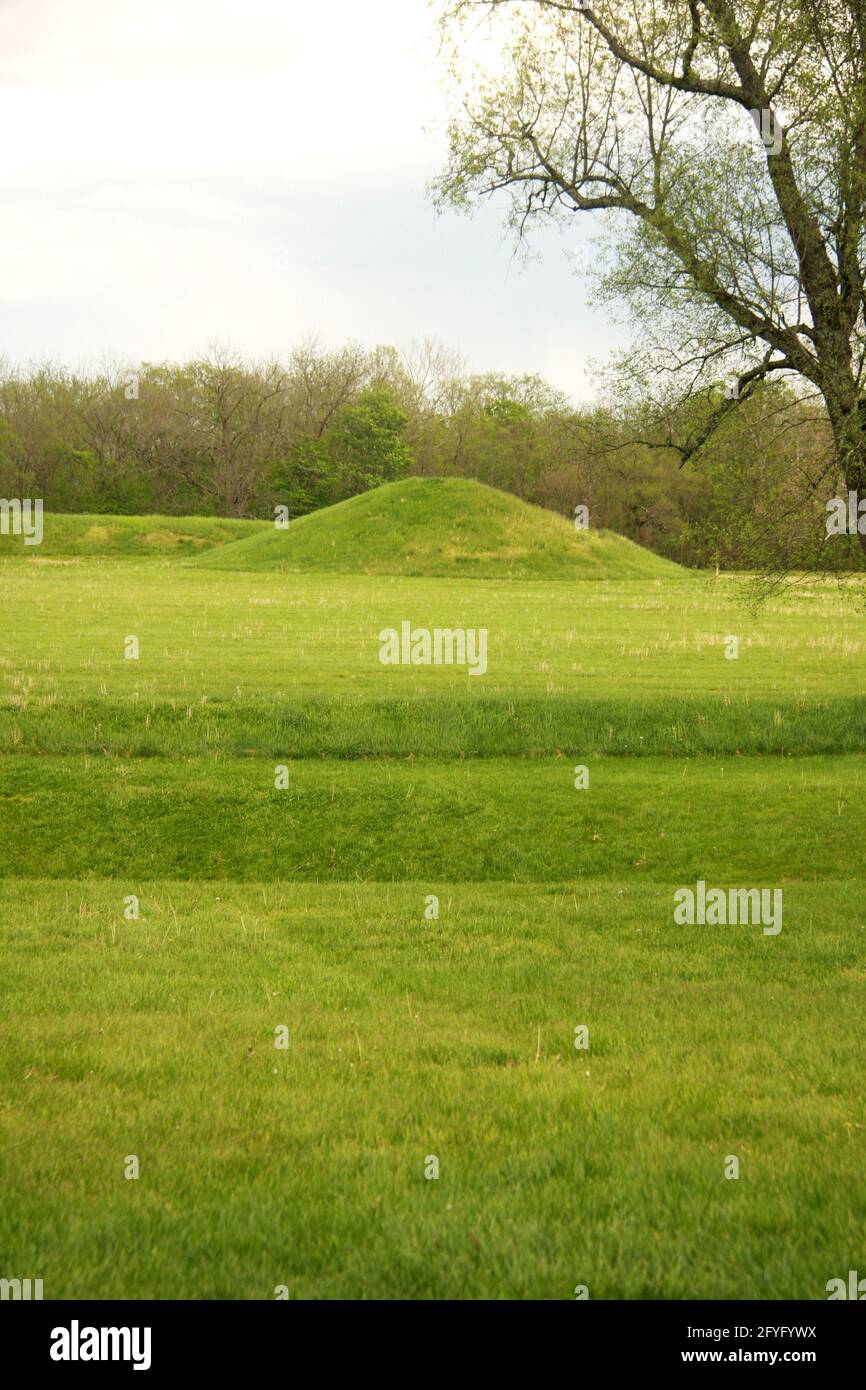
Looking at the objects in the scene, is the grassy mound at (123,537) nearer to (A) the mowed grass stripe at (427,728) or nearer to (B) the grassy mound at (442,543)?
(B) the grassy mound at (442,543)

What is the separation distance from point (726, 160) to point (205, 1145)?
60.8 feet

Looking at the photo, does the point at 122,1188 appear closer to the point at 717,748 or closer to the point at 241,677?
the point at 717,748

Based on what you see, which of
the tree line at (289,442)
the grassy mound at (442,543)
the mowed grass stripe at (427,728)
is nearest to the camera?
the mowed grass stripe at (427,728)

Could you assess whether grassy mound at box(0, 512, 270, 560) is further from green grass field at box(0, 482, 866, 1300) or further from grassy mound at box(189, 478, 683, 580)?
green grass field at box(0, 482, 866, 1300)

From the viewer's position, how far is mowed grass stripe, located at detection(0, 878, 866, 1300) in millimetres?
5523

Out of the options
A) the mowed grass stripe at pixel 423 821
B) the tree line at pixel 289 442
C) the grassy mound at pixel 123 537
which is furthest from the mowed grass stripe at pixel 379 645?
the tree line at pixel 289 442

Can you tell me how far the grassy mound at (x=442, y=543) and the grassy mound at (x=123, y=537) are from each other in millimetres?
10878

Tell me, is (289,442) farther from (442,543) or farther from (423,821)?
(423,821)

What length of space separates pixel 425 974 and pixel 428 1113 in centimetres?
391

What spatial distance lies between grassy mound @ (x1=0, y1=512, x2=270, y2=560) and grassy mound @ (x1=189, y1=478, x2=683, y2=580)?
10.9 meters

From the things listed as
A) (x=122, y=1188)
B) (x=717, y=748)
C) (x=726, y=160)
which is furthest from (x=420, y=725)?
(x=122, y=1188)

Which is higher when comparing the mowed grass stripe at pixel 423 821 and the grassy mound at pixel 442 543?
the grassy mound at pixel 442 543

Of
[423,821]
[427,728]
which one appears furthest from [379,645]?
[423,821]

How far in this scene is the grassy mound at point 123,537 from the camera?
278 feet
